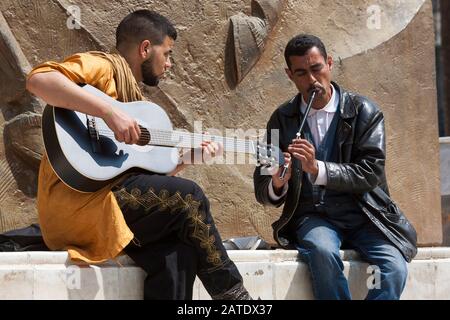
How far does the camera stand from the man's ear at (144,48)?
4160 mm

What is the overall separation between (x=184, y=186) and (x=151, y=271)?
14.7 inches

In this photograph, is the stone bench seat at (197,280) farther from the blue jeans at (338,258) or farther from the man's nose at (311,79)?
the man's nose at (311,79)

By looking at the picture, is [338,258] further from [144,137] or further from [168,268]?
[144,137]

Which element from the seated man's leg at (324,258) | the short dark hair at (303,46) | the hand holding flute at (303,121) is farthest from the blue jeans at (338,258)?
the short dark hair at (303,46)

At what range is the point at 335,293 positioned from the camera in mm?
4117

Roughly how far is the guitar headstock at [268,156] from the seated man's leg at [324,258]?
0.33 metres

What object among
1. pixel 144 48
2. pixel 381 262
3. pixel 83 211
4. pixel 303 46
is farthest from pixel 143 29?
pixel 381 262

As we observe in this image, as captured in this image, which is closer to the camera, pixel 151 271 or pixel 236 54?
pixel 151 271

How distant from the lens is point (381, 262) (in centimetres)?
421

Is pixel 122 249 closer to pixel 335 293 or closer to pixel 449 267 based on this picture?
pixel 335 293

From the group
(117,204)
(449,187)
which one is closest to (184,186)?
(117,204)

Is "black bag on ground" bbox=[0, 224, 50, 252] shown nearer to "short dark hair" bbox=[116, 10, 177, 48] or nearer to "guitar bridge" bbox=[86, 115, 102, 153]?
"guitar bridge" bbox=[86, 115, 102, 153]

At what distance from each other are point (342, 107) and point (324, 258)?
2.44 feet

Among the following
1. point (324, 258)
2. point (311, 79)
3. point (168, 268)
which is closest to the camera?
point (168, 268)
